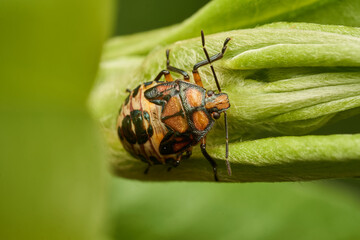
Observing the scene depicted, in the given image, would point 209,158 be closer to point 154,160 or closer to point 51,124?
point 154,160

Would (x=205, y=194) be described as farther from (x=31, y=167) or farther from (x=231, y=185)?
(x=31, y=167)

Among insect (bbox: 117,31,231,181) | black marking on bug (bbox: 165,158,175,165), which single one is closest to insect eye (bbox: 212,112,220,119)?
insect (bbox: 117,31,231,181)

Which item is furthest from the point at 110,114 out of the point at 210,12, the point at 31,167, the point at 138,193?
the point at 138,193

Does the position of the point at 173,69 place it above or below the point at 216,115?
above

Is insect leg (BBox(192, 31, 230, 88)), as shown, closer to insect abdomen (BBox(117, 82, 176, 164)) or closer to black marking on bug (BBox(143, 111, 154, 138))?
insect abdomen (BBox(117, 82, 176, 164))

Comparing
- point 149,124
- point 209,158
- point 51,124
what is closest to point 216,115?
point 209,158

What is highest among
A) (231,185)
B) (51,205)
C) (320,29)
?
(320,29)
